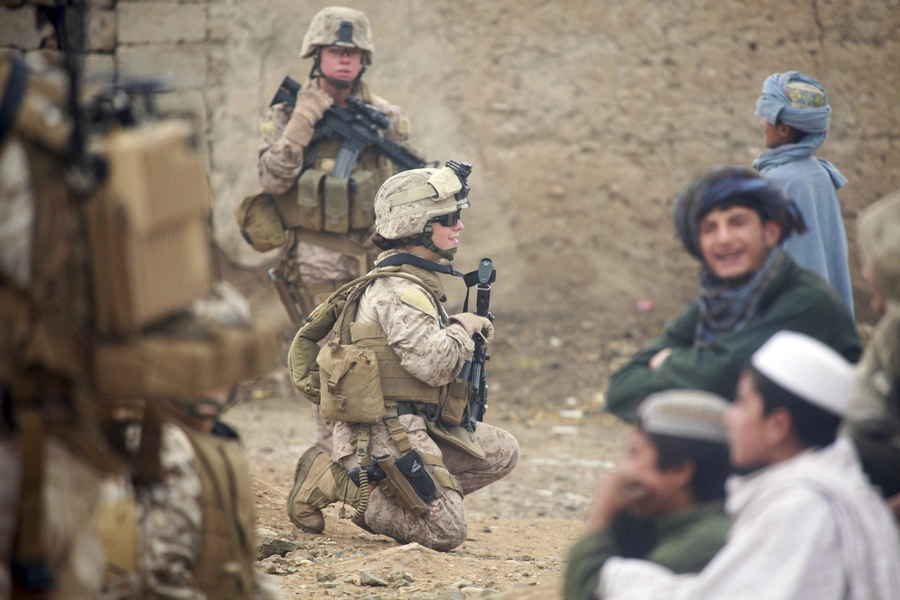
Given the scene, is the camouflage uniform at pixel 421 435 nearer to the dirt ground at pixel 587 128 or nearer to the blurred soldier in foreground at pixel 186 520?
the blurred soldier in foreground at pixel 186 520

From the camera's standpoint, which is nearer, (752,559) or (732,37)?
(752,559)

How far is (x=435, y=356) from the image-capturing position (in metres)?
4.75

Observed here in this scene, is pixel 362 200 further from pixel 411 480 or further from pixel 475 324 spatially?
pixel 411 480

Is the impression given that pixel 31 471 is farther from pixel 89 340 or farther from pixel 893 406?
pixel 893 406

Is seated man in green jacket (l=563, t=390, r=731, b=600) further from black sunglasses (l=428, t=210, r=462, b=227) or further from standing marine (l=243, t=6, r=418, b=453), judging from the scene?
standing marine (l=243, t=6, r=418, b=453)

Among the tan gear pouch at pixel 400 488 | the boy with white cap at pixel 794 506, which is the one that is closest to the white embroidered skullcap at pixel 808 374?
the boy with white cap at pixel 794 506

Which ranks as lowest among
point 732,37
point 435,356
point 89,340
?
point 435,356

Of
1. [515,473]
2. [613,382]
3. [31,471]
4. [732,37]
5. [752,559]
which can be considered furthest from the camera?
[732,37]

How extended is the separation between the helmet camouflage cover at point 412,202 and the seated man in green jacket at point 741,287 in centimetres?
204

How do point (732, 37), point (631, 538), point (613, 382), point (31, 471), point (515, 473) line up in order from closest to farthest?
point (31, 471) < point (631, 538) < point (613, 382) < point (515, 473) < point (732, 37)

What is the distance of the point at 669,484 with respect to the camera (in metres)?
2.63

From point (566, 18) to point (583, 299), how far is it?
2.62m

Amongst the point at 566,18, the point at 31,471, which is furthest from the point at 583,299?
the point at 31,471

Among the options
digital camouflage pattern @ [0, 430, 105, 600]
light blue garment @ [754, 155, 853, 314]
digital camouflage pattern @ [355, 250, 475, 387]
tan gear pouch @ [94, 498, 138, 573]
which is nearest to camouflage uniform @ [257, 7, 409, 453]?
digital camouflage pattern @ [355, 250, 475, 387]
